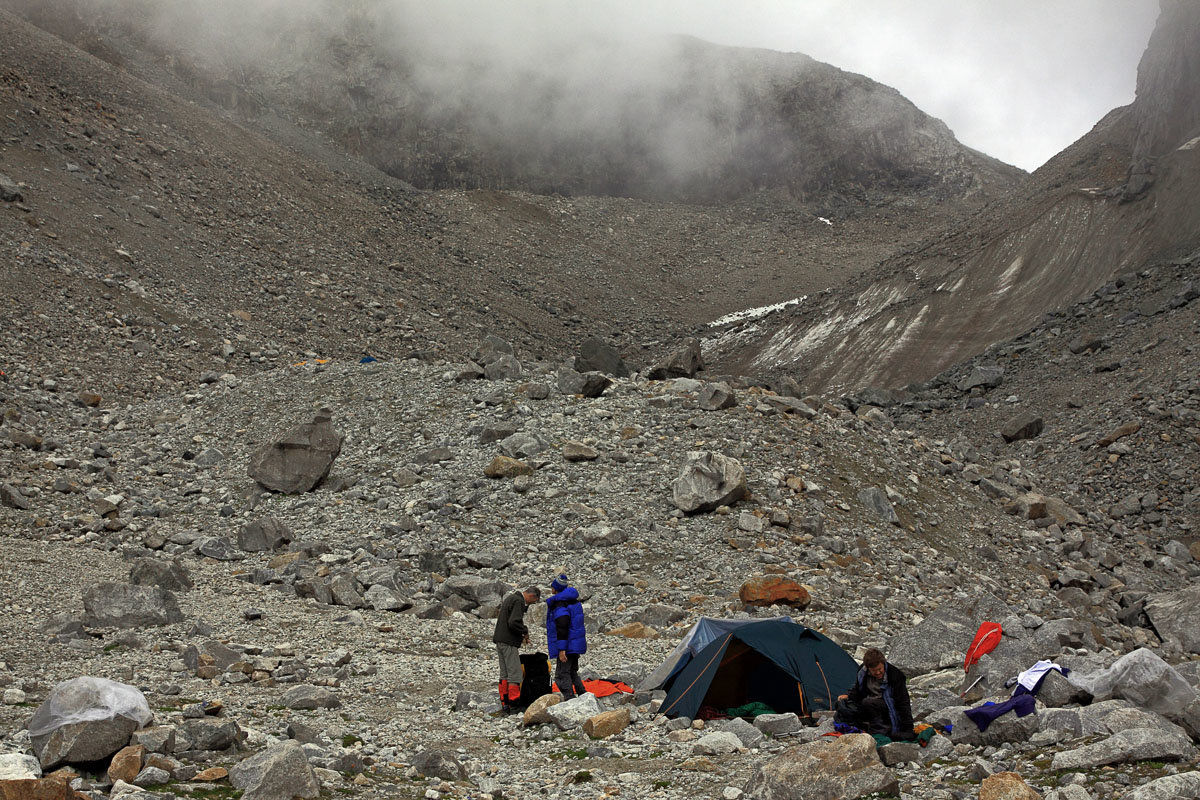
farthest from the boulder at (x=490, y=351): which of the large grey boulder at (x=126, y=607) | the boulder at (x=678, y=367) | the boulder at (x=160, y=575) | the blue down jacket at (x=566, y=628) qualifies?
the blue down jacket at (x=566, y=628)

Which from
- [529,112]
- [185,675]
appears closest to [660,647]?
[185,675]

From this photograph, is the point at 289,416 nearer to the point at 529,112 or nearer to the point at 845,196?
→ the point at 529,112

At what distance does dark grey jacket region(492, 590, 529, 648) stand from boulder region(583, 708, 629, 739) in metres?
1.65

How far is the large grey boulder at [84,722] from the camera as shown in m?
6.26

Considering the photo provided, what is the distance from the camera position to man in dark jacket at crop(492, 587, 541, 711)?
32.6ft

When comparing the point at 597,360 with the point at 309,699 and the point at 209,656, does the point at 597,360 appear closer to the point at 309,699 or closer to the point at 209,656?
the point at 209,656

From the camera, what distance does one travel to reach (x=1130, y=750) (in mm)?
A: 6395

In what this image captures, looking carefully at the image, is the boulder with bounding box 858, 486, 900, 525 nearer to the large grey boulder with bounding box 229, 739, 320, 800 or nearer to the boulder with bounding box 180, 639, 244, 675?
the boulder with bounding box 180, 639, 244, 675

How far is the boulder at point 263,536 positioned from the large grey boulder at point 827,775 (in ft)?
40.7

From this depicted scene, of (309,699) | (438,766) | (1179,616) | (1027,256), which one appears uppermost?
(1027,256)

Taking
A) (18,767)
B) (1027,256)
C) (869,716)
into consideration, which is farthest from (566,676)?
(1027,256)

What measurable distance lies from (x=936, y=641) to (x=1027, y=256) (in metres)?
32.2

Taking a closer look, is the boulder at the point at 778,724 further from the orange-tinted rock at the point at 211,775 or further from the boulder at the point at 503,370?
the boulder at the point at 503,370

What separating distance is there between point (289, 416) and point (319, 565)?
22.1 feet
